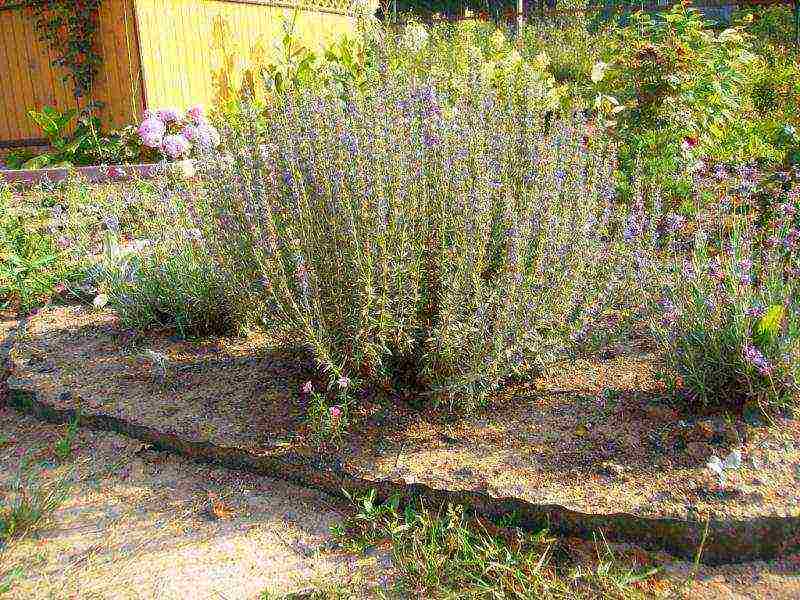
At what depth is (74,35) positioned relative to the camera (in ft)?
24.5

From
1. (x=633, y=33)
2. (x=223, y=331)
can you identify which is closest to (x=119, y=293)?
(x=223, y=331)

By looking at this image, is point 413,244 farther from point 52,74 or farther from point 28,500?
point 52,74

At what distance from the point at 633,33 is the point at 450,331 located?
3865 mm

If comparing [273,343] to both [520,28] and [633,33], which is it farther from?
[520,28]

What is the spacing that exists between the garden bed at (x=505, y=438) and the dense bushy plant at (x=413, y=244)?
211 mm

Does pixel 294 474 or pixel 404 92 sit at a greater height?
pixel 404 92

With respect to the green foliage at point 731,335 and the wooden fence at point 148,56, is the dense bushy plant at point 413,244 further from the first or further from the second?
the wooden fence at point 148,56

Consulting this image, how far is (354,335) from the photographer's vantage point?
9.09ft

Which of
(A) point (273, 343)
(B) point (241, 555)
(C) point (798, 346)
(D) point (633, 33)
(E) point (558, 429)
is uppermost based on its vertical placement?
(D) point (633, 33)

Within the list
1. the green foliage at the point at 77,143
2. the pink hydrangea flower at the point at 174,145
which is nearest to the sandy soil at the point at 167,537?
the pink hydrangea flower at the point at 174,145

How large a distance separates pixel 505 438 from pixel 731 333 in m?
0.87

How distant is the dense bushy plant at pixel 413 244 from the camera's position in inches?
106

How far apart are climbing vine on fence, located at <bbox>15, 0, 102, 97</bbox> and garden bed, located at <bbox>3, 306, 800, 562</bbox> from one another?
15.7 feet

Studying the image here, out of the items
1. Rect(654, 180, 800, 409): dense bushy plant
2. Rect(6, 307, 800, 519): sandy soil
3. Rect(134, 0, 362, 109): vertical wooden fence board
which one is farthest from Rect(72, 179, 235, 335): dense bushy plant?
Rect(134, 0, 362, 109): vertical wooden fence board
